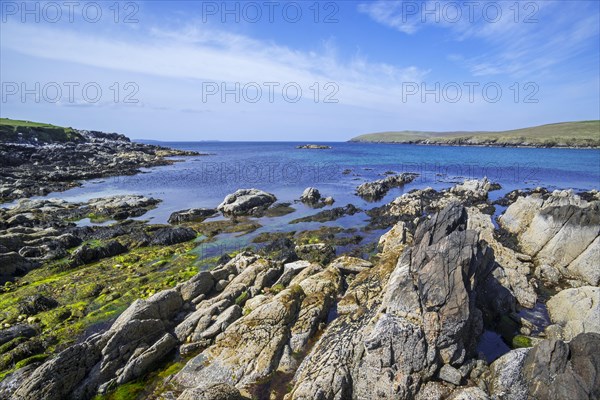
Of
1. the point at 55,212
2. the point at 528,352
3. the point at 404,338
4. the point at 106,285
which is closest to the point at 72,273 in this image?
the point at 106,285

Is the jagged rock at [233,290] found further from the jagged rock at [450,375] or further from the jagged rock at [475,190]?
the jagged rock at [475,190]

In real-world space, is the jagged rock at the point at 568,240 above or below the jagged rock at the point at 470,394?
above

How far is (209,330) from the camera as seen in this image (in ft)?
54.9

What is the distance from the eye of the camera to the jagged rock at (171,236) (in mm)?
32469

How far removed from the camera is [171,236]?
3297 cm

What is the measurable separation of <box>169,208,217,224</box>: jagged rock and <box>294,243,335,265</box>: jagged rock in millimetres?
18358

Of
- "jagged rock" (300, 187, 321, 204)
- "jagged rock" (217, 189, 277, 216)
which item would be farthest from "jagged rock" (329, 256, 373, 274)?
"jagged rock" (300, 187, 321, 204)

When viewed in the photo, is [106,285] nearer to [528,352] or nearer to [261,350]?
[261,350]

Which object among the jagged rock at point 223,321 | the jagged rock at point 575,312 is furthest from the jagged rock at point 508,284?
the jagged rock at point 223,321

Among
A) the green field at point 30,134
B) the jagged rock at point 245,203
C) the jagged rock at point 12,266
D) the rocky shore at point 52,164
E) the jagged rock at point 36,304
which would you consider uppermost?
the green field at point 30,134

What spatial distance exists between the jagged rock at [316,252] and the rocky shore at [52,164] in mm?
53066

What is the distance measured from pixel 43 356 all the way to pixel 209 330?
819 cm

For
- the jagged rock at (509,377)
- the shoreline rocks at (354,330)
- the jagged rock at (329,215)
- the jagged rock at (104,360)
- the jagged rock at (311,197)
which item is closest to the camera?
the jagged rock at (509,377)

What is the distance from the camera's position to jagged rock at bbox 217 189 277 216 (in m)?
44.5
